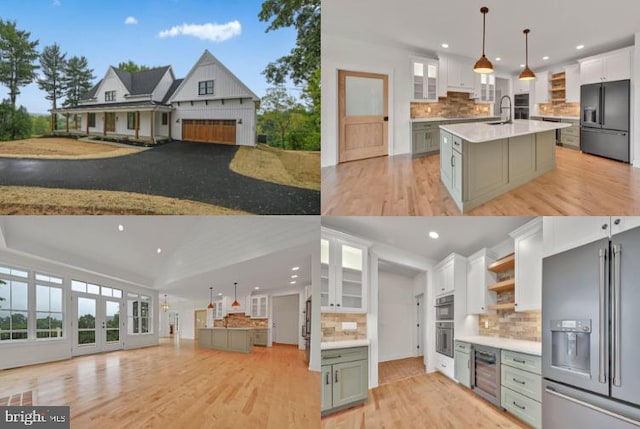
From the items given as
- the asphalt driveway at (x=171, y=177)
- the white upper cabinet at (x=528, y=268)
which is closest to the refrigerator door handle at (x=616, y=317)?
the white upper cabinet at (x=528, y=268)

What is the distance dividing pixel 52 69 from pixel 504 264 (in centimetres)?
275

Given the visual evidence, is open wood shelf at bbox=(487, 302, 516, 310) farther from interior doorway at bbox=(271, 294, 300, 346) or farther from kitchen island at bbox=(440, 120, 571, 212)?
interior doorway at bbox=(271, 294, 300, 346)

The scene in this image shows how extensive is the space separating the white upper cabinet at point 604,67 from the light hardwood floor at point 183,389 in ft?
6.75

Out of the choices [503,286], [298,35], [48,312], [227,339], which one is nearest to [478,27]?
[298,35]

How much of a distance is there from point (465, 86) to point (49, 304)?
253 cm

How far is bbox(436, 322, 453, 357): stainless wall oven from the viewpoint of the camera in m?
2.57

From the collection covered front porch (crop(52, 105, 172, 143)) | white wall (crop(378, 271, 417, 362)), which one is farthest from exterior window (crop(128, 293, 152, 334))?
white wall (crop(378, 271, 417, 362))

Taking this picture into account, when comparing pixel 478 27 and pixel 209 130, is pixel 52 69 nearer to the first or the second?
pixel 209 130

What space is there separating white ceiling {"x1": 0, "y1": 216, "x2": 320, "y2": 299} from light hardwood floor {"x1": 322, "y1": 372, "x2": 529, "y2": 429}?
2.44 ft

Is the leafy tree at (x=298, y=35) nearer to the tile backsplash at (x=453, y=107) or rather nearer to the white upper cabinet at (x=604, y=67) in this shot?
the tile backsplash at (x=453, y=107)

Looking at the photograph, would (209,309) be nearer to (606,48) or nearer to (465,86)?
(465,86)

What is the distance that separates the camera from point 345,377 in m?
2.49

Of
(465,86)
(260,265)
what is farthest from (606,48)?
(260,265)

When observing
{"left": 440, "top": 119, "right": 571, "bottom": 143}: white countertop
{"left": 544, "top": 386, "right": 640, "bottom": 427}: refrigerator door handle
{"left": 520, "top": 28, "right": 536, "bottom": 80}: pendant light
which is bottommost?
{"left": 544, "top": 386, "right": 640, "bottom": 427}: refrigerator door handle
